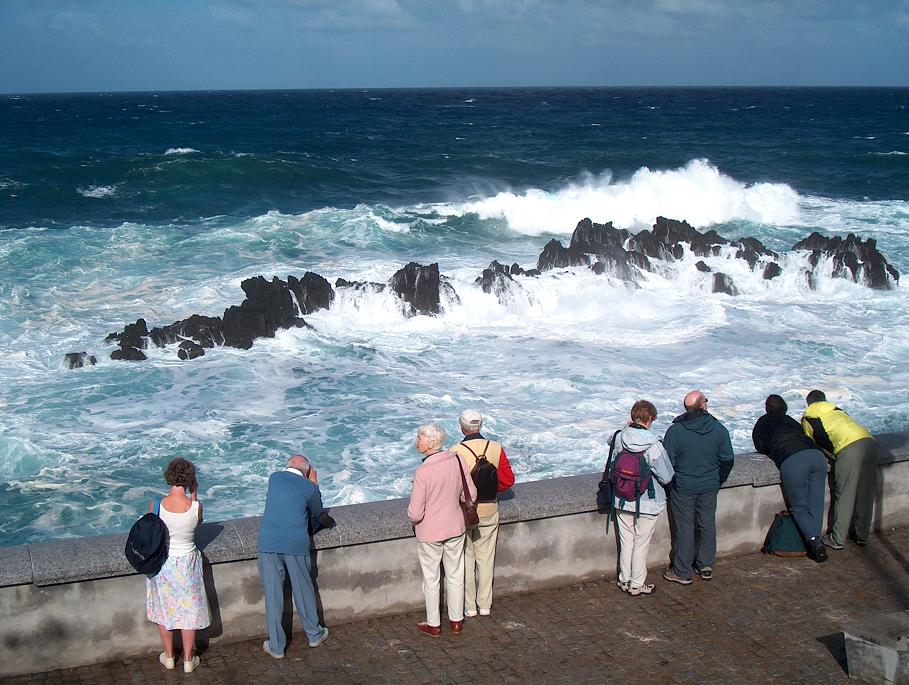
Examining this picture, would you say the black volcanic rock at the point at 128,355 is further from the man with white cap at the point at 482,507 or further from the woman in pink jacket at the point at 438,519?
the woman in pink jacket at the point at 438,519

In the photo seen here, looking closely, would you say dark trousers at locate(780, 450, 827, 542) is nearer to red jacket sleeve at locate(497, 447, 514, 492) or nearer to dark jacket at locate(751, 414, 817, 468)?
dark jacket at locate(751, 414, 817, 468)

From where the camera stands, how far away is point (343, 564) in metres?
6.17

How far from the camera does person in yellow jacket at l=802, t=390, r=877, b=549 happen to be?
721cm

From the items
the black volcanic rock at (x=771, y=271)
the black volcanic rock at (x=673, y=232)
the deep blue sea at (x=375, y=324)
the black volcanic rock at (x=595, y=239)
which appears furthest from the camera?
the black volcanic rock at (x=673, y=232)

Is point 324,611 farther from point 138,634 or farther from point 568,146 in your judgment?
point 568,146

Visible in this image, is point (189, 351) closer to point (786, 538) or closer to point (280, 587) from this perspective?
point (280, 587)

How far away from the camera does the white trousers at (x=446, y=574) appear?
6.04 meters

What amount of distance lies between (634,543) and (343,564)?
2002mm

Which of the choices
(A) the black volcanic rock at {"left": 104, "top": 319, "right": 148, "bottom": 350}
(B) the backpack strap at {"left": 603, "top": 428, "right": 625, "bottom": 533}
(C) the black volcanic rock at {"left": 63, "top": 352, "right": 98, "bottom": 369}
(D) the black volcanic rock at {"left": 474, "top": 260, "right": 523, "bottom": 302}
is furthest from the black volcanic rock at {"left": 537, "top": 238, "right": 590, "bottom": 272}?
(B) the backpack strap at {"left": 603, "top": 428, "right": 625, "bottom": 533}

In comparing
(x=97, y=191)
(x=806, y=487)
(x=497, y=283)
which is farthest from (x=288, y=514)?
(x=97, y=191)

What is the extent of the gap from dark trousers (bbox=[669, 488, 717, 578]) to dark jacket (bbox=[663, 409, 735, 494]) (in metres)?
0.09

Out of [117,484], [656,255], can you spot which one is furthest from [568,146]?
[117,484]

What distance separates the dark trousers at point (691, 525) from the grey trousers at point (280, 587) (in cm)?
265

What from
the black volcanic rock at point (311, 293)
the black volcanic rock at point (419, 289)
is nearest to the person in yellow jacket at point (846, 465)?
the black volcanic rock at point (419, 289)
